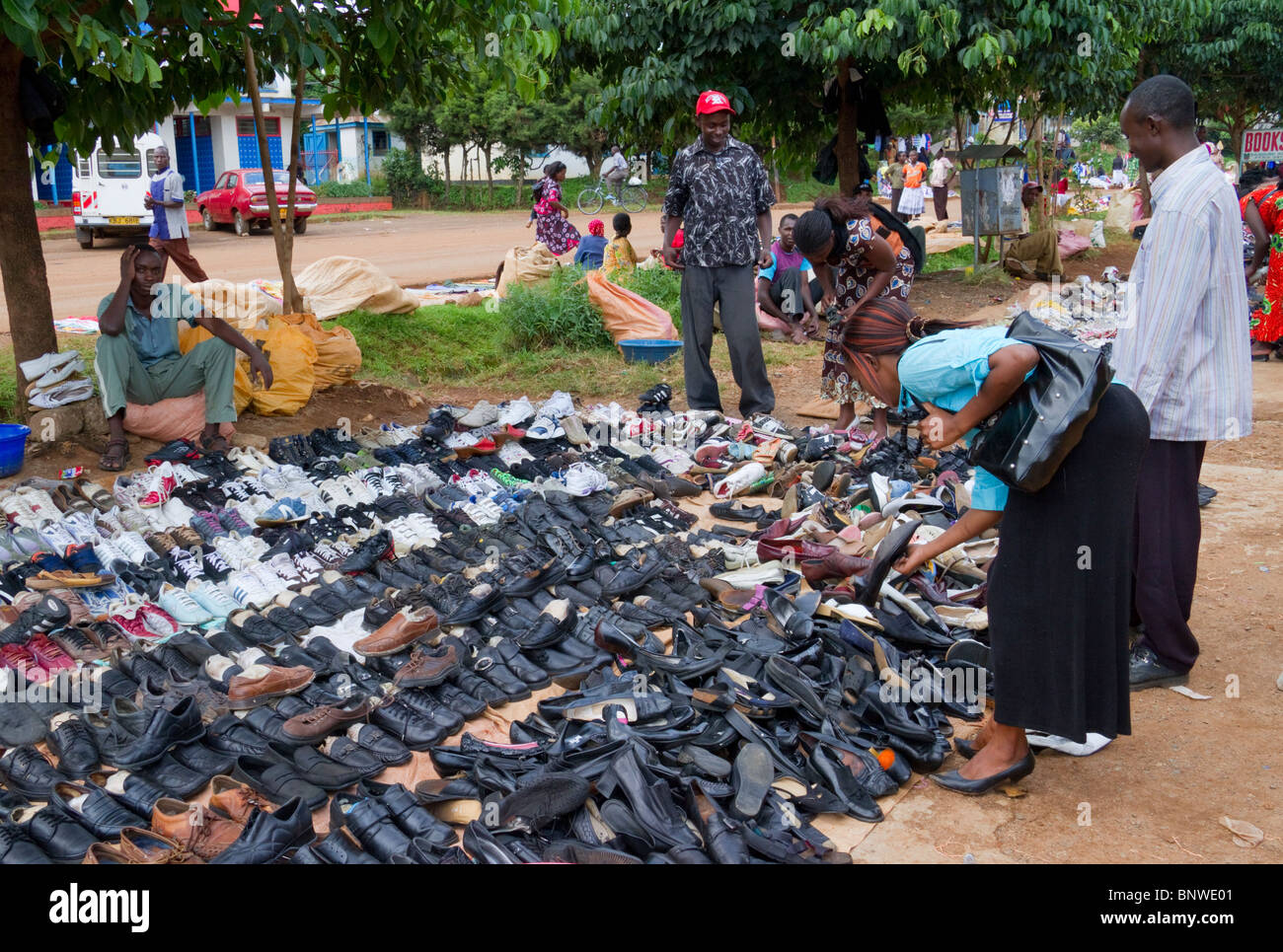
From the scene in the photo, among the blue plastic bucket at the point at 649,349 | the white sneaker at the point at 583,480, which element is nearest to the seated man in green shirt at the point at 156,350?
the white sneaker at the point at 583,480

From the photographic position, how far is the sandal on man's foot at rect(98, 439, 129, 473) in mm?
6250

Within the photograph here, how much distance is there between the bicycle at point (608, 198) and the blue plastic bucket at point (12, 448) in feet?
69.1

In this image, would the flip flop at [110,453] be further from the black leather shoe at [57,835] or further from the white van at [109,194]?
the white van at [109,194]

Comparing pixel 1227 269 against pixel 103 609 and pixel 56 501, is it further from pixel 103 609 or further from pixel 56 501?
pixel 56 501

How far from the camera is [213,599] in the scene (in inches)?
175

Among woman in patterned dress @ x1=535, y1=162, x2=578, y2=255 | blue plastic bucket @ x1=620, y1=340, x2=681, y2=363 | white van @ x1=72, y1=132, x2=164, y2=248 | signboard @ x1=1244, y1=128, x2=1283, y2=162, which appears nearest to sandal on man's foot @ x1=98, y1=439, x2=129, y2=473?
blue plastic bucket @ x1=620, y1=340, x2=681, y2=363

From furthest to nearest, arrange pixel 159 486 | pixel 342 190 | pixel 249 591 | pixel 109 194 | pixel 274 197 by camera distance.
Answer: pixel 342 190 → pixel 109 194 → pixel 274 197 → pixel 159 486 → pixel 249 591

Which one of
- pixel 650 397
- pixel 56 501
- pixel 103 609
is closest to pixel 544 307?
pixel 650 397

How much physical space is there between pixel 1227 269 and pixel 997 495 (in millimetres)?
1236

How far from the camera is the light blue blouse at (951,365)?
2891mm

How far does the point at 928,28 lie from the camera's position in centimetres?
970

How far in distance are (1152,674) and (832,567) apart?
1290mm

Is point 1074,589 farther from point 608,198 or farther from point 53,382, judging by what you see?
point 608,198

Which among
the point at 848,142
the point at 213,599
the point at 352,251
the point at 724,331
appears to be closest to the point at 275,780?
the point at 213,599
